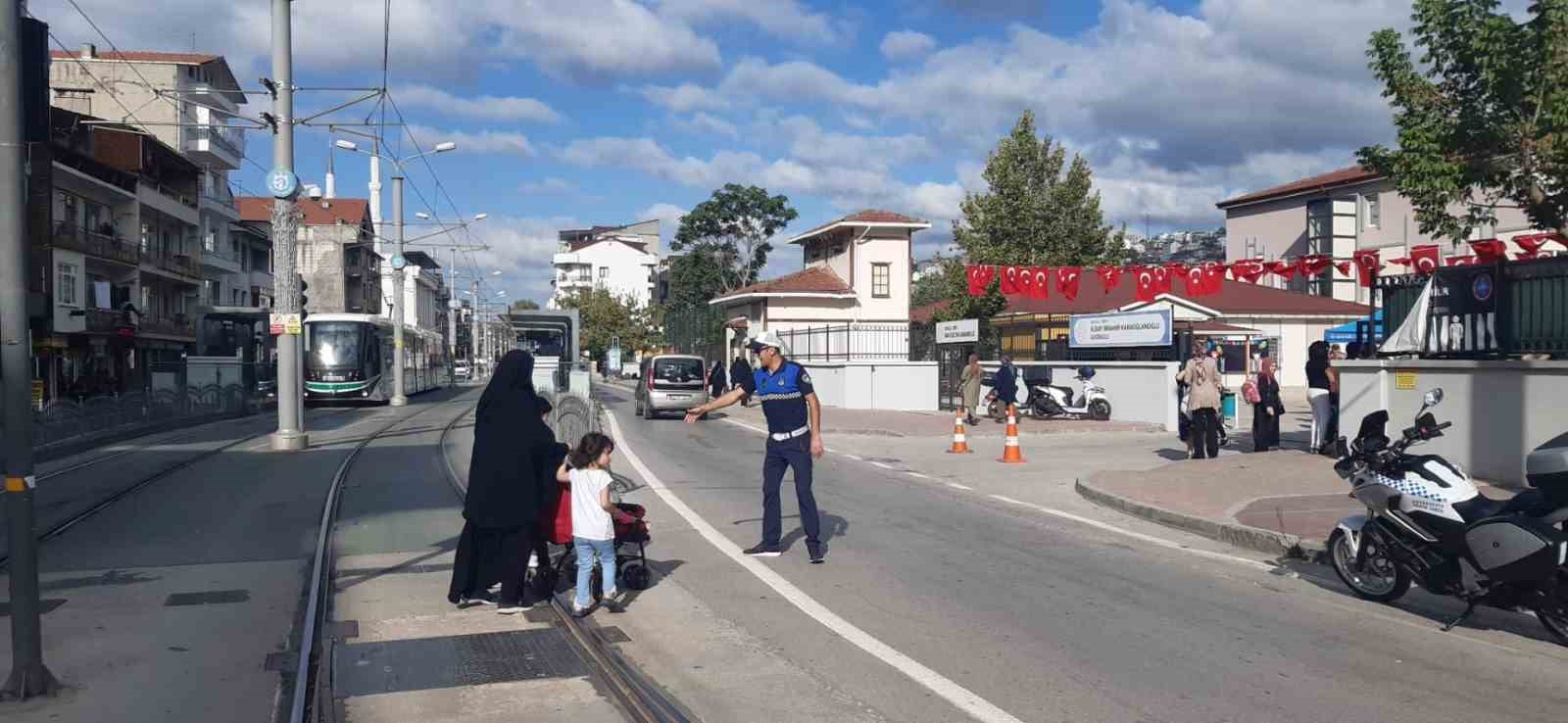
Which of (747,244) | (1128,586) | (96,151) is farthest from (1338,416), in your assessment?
(747,244)

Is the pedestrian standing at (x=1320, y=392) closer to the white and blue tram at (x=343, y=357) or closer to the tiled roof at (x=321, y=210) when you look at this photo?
the white and blue tram at (x=343, y=357)

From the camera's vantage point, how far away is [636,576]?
8.23 meters

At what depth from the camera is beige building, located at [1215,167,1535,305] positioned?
162ft

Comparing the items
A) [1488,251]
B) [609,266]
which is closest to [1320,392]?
[1488,251]

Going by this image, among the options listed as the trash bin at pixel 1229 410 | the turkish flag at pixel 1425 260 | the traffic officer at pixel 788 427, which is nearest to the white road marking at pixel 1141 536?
the traffic officer at pixel 788 427

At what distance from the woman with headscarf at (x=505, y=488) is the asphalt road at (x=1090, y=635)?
829 millimetres

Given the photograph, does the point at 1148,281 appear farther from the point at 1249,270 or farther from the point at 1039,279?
the point at 1249,270

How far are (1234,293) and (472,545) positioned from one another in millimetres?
47493

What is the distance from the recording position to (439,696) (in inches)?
231

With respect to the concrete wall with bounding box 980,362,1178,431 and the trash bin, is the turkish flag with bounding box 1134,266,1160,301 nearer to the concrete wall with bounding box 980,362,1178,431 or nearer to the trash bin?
the concrete wall with bounding box 980,362,1178,431

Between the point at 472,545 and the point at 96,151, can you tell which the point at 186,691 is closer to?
the point at 472,545

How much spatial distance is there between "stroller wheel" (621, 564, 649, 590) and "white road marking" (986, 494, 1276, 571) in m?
4.85

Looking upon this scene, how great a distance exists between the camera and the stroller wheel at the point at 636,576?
324 inches

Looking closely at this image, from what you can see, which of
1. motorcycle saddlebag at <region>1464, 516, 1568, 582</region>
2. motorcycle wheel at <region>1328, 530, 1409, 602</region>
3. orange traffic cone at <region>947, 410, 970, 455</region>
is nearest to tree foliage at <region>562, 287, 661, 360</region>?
orange traffic cone at <region>947, 410, 970, 455</region>
